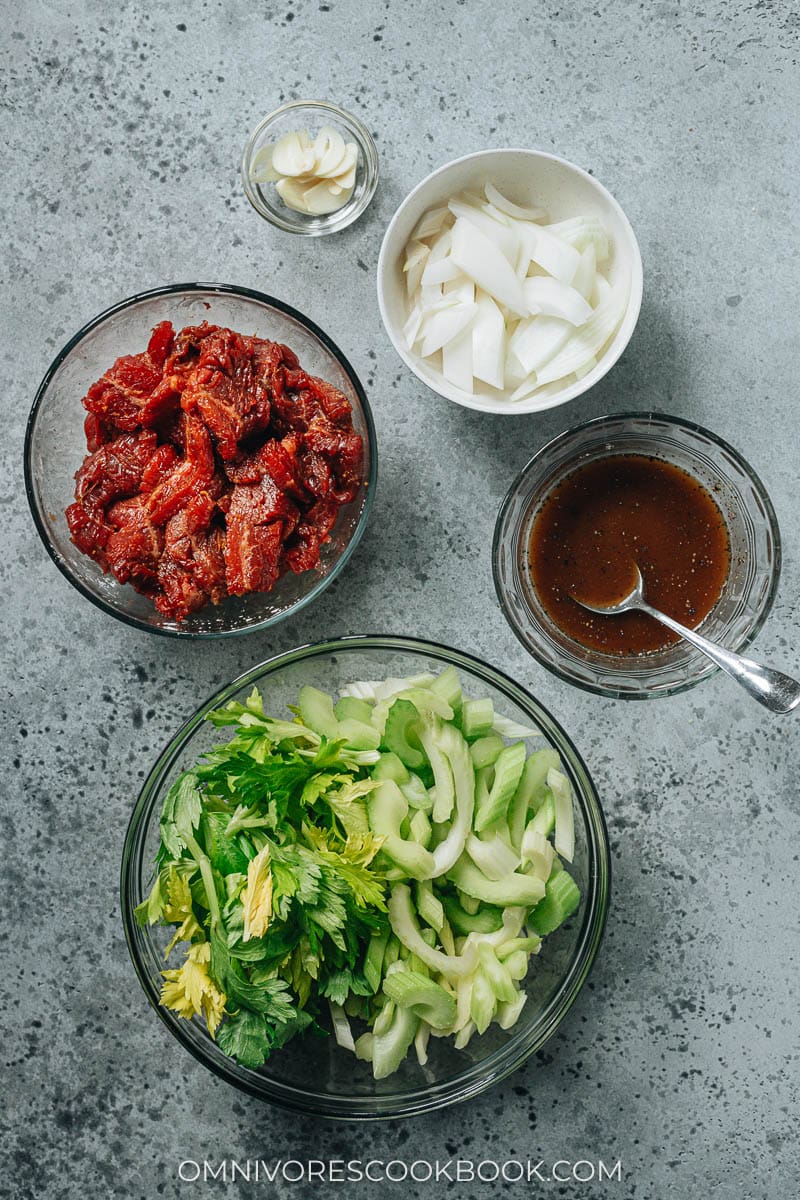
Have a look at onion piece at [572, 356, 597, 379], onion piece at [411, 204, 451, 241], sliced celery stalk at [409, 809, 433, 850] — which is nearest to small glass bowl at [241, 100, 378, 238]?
onion piece at [411, 204, 451, 241]

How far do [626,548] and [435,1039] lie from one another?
1.11 m

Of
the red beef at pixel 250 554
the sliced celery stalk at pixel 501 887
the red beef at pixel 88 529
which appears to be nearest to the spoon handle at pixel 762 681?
the sliced celery stalk at pixel 501 887

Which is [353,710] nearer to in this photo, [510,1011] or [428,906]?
[428,906]

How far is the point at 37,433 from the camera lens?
207 cm

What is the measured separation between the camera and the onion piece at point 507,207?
2076 millimetres

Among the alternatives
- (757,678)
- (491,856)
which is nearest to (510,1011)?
(491,856)

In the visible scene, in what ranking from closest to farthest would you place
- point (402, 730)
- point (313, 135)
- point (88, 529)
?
point (402, 730) < point (88, 529) < point (313, 135)

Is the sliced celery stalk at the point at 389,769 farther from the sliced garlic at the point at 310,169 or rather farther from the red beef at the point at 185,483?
the sliced garlic at the point at 310,169

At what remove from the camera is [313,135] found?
2.20 meters

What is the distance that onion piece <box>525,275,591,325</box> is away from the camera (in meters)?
2.00

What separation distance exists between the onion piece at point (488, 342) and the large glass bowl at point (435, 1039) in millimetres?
579

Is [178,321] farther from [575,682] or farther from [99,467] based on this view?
[575,682]

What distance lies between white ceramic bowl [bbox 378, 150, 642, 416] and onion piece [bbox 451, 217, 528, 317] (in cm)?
11

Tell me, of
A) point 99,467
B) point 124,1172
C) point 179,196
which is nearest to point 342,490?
point 99,467
